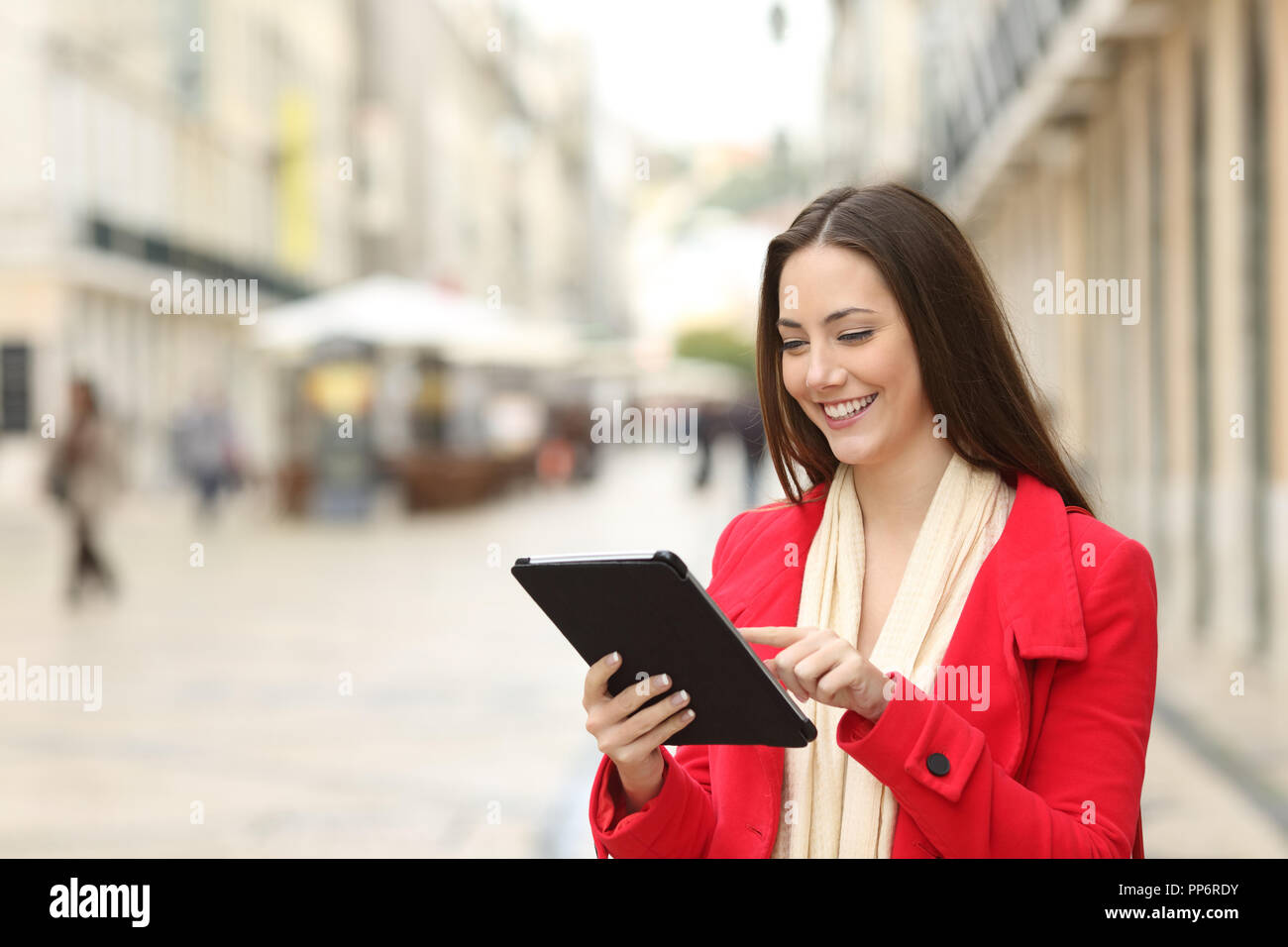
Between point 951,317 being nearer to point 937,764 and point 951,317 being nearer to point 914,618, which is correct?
point 914,618

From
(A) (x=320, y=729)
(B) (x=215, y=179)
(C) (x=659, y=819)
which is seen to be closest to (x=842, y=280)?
(C) (x=659, y=819)

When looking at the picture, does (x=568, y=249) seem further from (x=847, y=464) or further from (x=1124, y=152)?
(x=847, y=464)

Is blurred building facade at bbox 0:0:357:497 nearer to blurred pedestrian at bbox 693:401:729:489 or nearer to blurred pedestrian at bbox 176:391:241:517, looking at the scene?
blurred pedestrian at bbox 176:391:241:517

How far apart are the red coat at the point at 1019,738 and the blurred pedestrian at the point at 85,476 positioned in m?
10.5

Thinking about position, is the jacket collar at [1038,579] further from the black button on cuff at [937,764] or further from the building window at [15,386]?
the building window at [15,386]

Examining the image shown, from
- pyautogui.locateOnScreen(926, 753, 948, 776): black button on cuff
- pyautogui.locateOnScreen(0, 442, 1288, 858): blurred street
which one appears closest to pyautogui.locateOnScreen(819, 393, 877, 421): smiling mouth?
pyautogui.locateOnScreen(926, 753, 948, 776): black button on cuff

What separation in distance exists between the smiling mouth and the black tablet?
361 millimetres

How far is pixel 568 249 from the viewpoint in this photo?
85.9 metres

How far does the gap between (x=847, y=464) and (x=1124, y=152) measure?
12.6 meters

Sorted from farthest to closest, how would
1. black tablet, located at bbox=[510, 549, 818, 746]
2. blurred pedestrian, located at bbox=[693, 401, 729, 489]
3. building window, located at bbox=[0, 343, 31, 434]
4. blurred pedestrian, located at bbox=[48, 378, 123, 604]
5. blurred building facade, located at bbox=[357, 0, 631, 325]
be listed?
blurred building facade, located at bbox=[357, 0, 631, 325] → building window, located at bbox=[0, 343, 31, 434] → blurred pedestrian, located at bbox=[693, 401, 729, 489] → blurred pedestrian, located at bbox=[48, 378, 123, 604] → black tablet, located at bbox=[510, 549, 818, 746]

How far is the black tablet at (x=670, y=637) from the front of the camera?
1.59 metres

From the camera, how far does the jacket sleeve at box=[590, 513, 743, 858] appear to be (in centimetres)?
178

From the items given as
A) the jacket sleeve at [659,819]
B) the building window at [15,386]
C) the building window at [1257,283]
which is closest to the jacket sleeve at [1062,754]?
the jacket sleeve at [659,819]

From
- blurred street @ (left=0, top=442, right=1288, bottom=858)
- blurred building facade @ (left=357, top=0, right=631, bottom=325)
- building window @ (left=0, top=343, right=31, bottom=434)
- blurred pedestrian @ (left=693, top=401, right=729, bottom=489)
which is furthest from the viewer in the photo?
blurred building facade @ (left=357, top=0, right=631, bottom=325)
